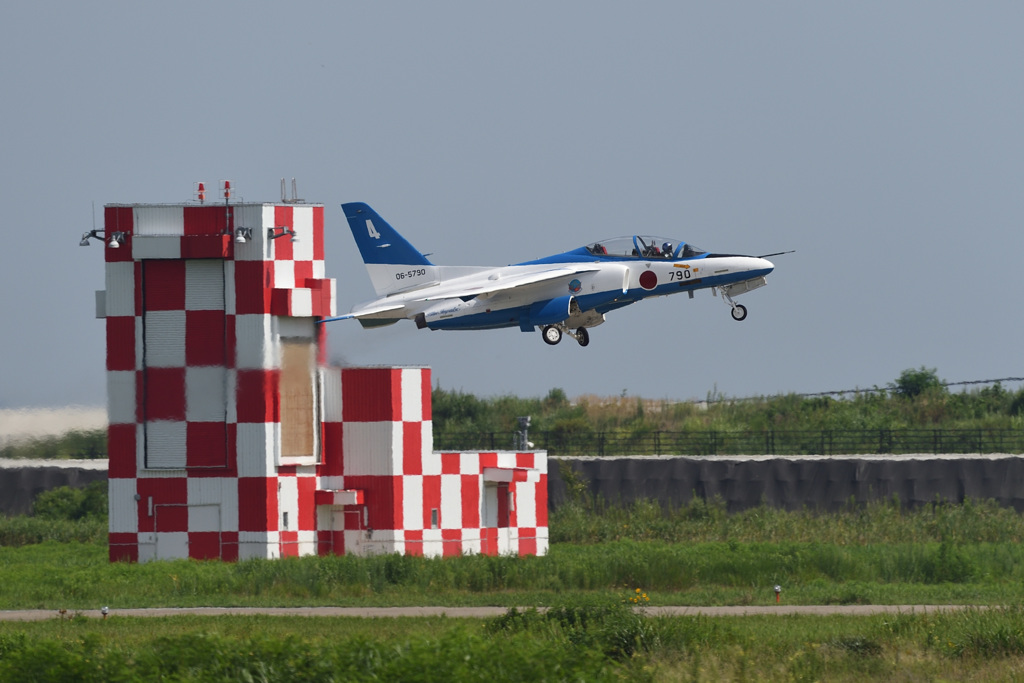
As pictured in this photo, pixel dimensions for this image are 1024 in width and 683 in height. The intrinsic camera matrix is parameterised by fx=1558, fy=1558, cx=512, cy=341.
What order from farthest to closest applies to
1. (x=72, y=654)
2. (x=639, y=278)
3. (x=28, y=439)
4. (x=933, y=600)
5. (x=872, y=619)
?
(x=28, y=439) < (x=639, y=278) < (x=933, y=600) < (x=872, y=619) < (x=72, y=654)

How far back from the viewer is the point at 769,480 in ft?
157

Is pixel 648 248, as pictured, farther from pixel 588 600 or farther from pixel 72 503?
pixel 72 503

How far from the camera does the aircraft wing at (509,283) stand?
3441cm

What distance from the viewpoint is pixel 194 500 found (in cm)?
3703

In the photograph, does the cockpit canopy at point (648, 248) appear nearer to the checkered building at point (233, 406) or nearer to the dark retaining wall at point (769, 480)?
the checkered building at point (233, 406)

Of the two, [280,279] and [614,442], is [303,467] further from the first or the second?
[614,442]

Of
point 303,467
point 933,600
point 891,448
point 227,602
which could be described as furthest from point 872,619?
point 891,448

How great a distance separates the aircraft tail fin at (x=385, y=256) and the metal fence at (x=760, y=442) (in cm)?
1540

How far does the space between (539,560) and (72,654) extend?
54.3ft

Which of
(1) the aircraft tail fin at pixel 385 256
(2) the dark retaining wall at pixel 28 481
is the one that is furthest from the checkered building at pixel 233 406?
(2) the dark retaining wall at pixel 28 481

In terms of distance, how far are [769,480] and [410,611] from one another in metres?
21.1

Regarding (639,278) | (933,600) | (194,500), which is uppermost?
(639,278)

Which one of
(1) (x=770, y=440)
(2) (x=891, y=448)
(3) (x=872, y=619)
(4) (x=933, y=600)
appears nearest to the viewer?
(3) (x=872, y=619)

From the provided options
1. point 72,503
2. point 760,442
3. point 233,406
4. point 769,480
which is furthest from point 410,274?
point 760,442
